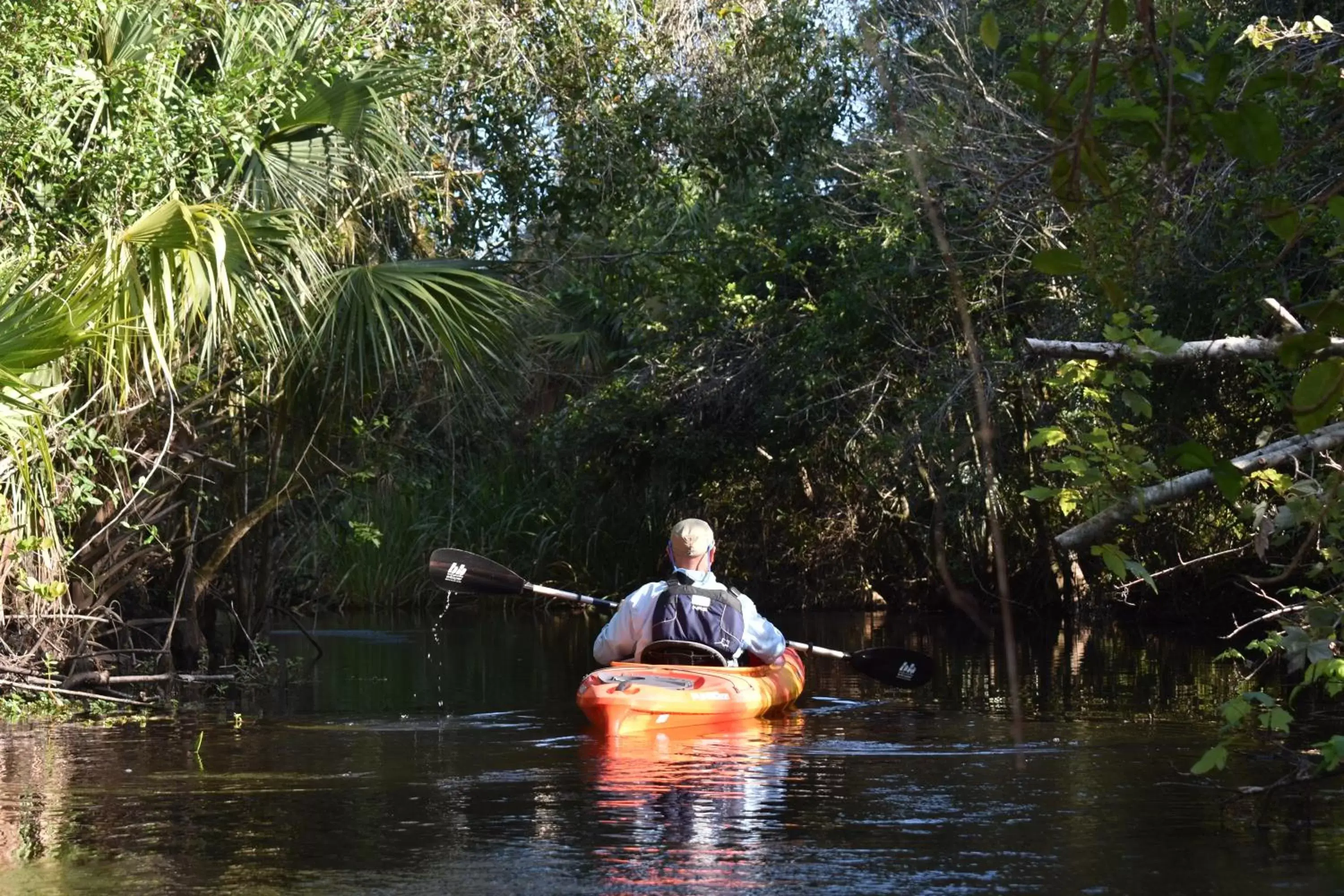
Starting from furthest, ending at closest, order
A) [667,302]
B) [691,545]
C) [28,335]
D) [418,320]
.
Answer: [667,302], [418,320], [691,545], [28,335]

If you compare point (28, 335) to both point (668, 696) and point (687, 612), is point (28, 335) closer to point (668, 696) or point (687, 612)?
point (668, 696)

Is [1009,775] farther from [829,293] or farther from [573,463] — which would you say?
[573,463]

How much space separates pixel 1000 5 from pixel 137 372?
8173 mm

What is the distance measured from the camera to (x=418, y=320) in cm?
1009

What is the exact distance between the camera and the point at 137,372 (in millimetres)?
9305

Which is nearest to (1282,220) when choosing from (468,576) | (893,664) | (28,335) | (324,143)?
(28,335)

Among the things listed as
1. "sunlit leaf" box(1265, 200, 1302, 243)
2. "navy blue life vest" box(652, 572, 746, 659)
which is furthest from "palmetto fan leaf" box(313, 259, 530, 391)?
"sunlit leaf" box(1265, 200, 1302, 243)

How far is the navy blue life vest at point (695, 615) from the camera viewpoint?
9.30 metres

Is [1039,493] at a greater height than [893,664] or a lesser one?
greater

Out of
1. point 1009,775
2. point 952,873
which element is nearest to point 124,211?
point 1009,775

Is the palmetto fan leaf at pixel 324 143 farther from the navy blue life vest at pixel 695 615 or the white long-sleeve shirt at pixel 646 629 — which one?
the navy blue life vest at pixel 695 615

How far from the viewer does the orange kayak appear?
28.3 feet

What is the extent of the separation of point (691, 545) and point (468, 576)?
9.65 feet

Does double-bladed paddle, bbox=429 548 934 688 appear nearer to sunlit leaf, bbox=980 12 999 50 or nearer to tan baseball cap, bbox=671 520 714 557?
tan baseball cap, bbox=671 520 714 557
